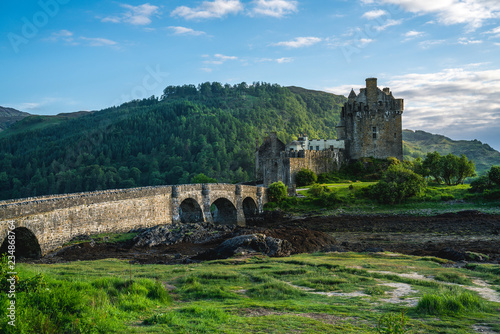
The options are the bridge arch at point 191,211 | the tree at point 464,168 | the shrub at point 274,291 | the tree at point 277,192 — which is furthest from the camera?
the tree at point 464,168

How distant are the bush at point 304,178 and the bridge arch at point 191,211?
80.5 ft

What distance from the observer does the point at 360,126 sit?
7181 centimetres

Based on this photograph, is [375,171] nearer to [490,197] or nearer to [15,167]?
[490,197]

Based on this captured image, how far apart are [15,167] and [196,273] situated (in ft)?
433

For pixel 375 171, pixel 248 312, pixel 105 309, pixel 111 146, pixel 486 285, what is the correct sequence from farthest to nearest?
1. pixel 111 146
2. pixel 375 171
3. pixel 486 285
4. pixel 248 312
5. pixel 105 309

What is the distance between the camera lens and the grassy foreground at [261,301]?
365 inches

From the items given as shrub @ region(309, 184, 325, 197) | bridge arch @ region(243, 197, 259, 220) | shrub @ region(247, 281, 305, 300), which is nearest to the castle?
shrub @ region(309, 184, 325, 197)

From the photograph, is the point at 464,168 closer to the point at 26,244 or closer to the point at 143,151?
the point at 26,244

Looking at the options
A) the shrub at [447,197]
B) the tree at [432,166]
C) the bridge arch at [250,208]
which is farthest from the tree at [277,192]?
the tree at [432,166]

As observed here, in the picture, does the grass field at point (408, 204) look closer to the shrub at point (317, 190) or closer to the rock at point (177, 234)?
the shrub at point (317, 190)

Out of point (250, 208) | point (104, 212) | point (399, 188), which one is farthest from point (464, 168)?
point (104, 212)

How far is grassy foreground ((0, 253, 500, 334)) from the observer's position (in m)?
9.28

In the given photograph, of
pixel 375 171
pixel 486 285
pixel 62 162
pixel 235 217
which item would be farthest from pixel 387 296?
pixel 62 162

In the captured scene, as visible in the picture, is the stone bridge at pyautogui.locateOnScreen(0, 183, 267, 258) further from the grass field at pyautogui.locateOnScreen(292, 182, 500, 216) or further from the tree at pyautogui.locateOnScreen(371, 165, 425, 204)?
the tree at pyautogui.locateOnScreen(371, 165, 425, 204)
